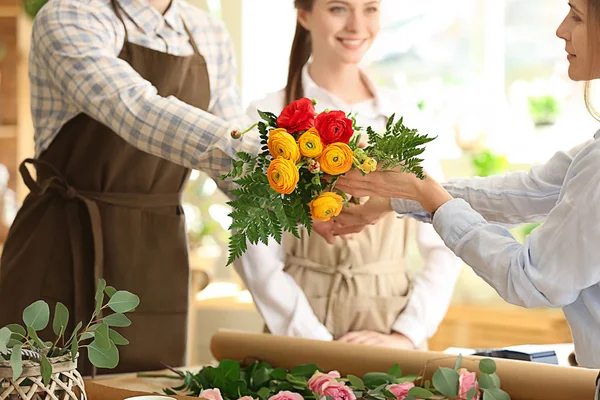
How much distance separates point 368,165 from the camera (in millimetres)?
1386

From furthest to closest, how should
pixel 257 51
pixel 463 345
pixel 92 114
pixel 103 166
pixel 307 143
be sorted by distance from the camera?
pixel 257 51 → pixel 463 345 → pixel 103 166 → pixel 92 114 → pixel 307 143

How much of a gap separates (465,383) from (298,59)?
117 centimetres

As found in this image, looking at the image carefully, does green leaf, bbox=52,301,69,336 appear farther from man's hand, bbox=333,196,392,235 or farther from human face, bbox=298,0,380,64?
human face, bbox=298,0,380,64

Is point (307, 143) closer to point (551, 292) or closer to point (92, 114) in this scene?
point (551, 292)

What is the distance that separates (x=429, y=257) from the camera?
225 centimetres

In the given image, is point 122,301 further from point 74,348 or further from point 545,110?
point 545,110

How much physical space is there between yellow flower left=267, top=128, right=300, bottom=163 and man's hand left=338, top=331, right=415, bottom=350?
2.86ft

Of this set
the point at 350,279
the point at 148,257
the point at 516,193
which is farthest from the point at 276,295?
the point at 516,193

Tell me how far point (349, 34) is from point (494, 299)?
7.66 feet

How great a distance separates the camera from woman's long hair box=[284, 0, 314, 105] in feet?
7.41

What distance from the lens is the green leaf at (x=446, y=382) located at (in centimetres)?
139

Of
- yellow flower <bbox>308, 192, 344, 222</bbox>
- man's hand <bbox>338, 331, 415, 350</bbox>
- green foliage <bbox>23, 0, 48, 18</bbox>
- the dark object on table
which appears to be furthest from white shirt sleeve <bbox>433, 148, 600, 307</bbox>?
green foliage <bbox>23, 0, 48, 18</bbox>

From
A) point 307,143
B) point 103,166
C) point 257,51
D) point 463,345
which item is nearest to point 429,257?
point 103,166

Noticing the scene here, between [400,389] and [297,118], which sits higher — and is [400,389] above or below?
below
